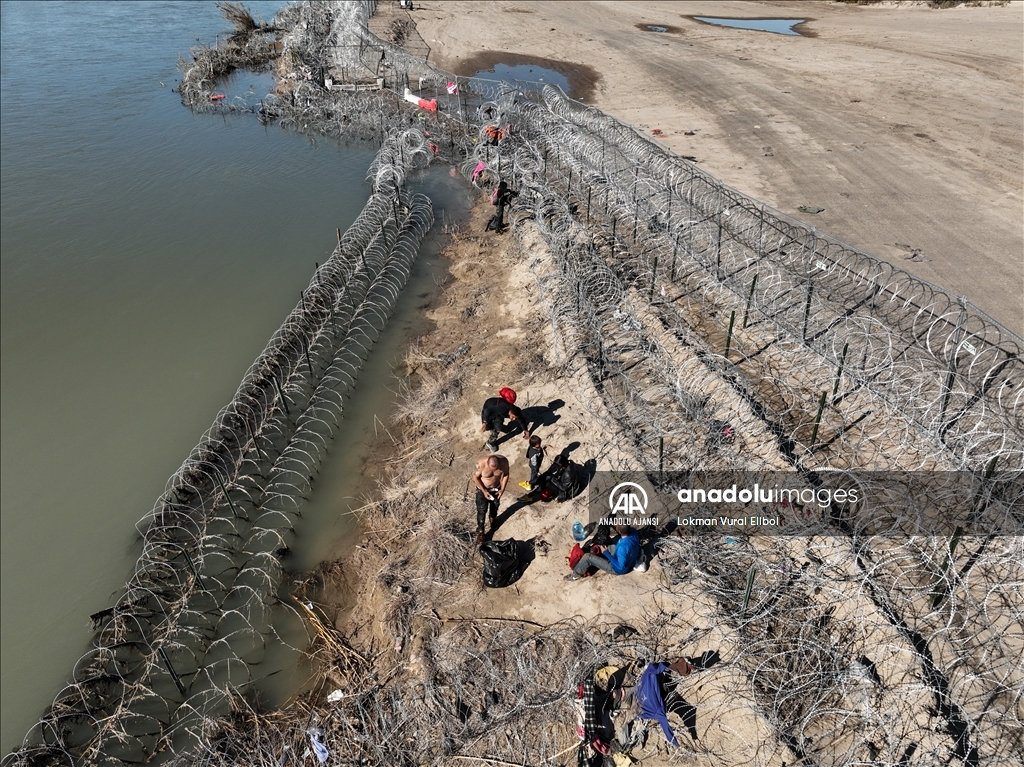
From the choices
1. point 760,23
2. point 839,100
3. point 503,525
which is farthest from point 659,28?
point 503,525

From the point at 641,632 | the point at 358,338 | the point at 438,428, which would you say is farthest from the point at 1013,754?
the point at 358,338

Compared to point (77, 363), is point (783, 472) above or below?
above

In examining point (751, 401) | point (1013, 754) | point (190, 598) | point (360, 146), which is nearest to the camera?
point (1013, 754)

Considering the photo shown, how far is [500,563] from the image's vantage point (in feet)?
32.3

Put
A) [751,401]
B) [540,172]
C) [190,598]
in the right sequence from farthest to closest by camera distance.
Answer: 1. [540,172]
2. [751,401]
3. [190,598]

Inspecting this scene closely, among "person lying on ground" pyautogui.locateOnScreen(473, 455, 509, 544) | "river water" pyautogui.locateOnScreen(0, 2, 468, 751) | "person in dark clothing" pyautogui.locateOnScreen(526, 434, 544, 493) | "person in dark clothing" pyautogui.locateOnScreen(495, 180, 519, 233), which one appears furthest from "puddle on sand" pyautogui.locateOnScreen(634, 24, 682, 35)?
"person lying on ground" pyautogui.locateOnScreen(473, 455, 509, 544)

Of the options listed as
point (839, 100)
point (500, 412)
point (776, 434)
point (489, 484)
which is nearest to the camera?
point (489, 484)

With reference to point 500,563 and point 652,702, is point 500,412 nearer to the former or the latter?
point 500,563

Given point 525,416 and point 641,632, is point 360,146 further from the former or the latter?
point 641,632

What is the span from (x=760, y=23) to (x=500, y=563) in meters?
55.0

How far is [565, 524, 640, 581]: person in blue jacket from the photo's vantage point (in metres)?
9.67

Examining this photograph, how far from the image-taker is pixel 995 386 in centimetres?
1311

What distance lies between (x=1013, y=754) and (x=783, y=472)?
→ 4.91 metres

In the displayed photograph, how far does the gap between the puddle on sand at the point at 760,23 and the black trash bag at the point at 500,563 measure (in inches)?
1975
